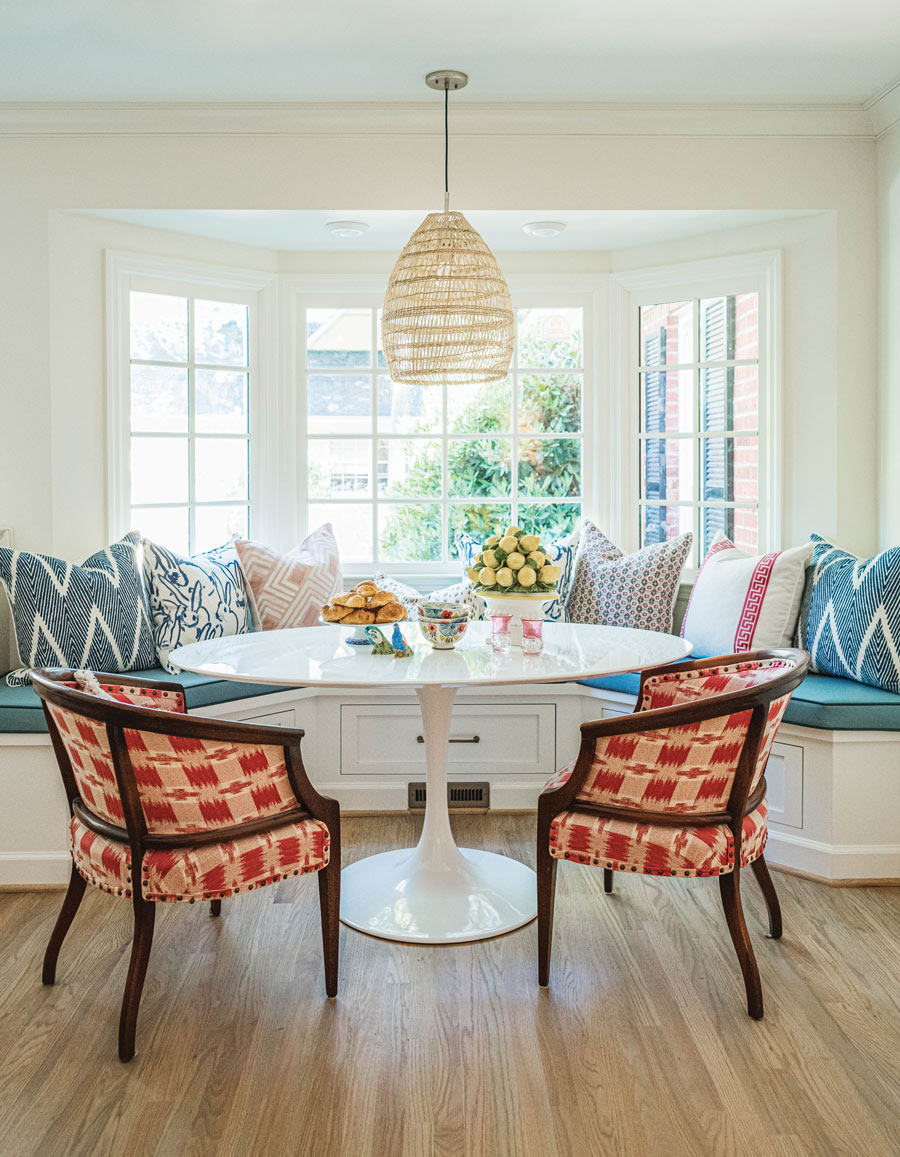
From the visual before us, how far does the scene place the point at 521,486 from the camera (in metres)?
4.47

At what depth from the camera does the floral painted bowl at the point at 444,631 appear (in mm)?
2723

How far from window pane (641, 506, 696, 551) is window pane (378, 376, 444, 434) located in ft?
3.44

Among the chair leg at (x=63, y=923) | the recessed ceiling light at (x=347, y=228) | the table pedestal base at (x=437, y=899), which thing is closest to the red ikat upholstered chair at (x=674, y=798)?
the table pedestal base at (x=437, y=899)

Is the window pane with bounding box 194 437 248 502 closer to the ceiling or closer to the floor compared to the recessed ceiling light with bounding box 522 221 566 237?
closer to the floor

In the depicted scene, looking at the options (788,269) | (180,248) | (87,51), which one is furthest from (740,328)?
(87,51)

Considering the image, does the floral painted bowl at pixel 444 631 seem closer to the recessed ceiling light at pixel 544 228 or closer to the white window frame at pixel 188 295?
the white window frame at pixel 188 295

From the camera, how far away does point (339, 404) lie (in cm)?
443

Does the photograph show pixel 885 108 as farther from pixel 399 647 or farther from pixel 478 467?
pixel 399 647

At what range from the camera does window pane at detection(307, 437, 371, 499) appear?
4445mm

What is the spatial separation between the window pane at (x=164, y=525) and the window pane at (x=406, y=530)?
0.87 meters

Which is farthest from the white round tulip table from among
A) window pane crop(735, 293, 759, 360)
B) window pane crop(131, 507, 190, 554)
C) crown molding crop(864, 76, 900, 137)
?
crown molding crop(864, 76, 900, 137)

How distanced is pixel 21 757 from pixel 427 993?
1.46 metres

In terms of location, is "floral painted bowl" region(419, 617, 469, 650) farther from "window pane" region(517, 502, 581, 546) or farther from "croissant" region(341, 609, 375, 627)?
"window pane" region(517, 502, 581, 546)

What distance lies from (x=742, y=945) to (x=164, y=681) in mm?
1670
